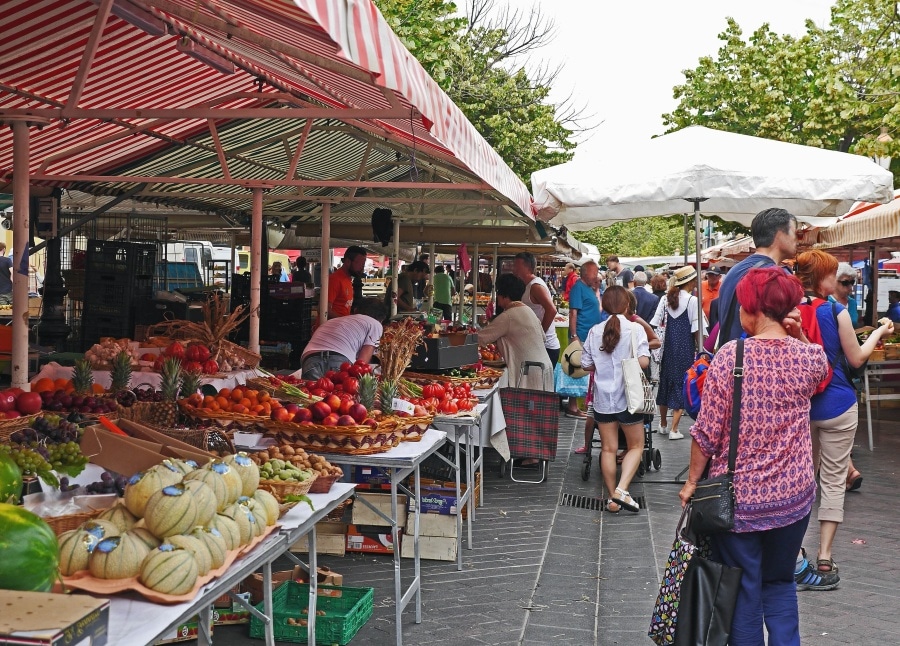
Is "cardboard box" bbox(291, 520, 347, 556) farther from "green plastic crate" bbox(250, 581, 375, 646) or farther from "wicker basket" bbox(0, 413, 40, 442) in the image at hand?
"wicker basket" bbox(0, 413, 40, 442)

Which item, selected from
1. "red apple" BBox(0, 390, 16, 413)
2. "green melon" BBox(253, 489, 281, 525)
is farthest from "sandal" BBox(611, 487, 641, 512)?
"green melon" BBox(253, 489, 281, 525)

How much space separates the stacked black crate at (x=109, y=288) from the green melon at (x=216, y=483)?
325 inches

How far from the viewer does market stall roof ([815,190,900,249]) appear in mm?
10727

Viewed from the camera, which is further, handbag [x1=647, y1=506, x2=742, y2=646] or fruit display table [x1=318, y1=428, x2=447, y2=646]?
fruit display table [x1=318, y1=428, x2=447, y2=646]

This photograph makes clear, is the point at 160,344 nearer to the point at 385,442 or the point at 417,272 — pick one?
the point at 385,442

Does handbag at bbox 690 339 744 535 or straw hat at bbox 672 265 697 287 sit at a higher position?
straw hat at bbox 672 265 697 287

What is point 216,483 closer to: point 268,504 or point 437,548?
point 268,504

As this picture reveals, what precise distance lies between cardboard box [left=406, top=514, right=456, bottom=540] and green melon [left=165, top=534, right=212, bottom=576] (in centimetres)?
392

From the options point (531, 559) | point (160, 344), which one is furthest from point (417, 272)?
point (531, 559)

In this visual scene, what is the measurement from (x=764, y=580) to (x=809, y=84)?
19426 millimetres

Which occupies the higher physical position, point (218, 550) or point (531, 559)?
point (218, 550)

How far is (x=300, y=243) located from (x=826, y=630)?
15541 mm

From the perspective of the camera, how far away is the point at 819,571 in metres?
6.55

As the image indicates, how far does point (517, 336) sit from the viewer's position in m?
10.1
